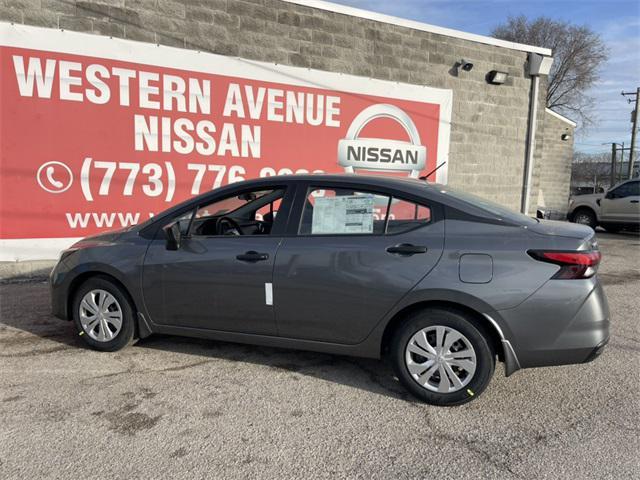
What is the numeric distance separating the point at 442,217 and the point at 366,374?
141 cm

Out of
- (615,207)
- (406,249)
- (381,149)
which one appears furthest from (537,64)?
(406,249)

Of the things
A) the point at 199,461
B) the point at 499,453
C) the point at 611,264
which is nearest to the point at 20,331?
the point at 199,461

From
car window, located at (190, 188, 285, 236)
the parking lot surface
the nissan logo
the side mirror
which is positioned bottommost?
the parking lot surface

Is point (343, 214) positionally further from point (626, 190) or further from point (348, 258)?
point (626, 190)

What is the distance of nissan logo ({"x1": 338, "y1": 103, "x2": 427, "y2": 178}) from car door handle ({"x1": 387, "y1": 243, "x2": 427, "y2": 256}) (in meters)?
6.24

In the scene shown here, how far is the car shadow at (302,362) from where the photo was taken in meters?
3.99

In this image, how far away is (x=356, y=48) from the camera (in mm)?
9586

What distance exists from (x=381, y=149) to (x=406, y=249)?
6.76 metres

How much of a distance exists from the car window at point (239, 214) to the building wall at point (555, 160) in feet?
59.0

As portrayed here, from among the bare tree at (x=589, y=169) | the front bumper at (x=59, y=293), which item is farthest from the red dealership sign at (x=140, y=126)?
the bare tree at (x=589, y=169)

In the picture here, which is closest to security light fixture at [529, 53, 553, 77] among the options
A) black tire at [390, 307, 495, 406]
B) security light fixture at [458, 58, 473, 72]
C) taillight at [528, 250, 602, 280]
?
security light fixture at [458, 58, 473, 72]

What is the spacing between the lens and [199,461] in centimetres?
292

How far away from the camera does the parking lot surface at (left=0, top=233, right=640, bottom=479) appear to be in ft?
9.50

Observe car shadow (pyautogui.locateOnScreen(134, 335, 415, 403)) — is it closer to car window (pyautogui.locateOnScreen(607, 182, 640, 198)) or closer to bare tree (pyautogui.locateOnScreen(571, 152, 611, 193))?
car window (pyautogui.locateOnScreen(607, 182, 640, 198))
